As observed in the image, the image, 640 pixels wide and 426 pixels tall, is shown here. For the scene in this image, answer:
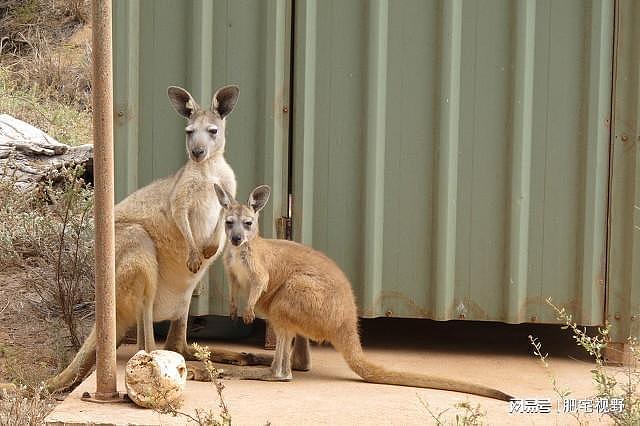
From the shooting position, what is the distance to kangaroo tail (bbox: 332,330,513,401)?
550 cm

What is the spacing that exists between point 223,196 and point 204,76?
3.27ft

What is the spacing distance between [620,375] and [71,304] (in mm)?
3575

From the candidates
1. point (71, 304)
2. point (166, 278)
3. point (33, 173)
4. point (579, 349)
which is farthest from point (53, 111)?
point (579, 349)

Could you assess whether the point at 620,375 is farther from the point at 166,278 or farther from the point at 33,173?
the point at 33,173

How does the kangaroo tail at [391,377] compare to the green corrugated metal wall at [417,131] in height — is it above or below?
below

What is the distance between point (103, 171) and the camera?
4.92 meters

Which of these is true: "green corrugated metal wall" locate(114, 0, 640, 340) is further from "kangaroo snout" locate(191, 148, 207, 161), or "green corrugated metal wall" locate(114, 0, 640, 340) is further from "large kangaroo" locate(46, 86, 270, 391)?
"kangaroo snout" locate(191, 148, 207, 161)

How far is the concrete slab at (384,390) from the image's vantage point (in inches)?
196

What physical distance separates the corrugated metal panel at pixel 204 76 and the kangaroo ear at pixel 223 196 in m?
0.66

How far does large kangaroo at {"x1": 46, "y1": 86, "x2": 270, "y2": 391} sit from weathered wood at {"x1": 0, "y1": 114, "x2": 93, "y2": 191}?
2845 millimetres

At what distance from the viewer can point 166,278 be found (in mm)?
6031

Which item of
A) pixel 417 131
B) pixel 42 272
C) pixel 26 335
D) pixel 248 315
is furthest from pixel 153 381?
pixel 42 272

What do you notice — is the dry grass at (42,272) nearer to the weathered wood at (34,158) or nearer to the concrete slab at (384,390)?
the weathered wood at (34,158)

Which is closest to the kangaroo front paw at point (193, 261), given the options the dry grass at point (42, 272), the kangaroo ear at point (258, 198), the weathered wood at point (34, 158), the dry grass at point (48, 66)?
the kangaroo ear at point (258, 198)
